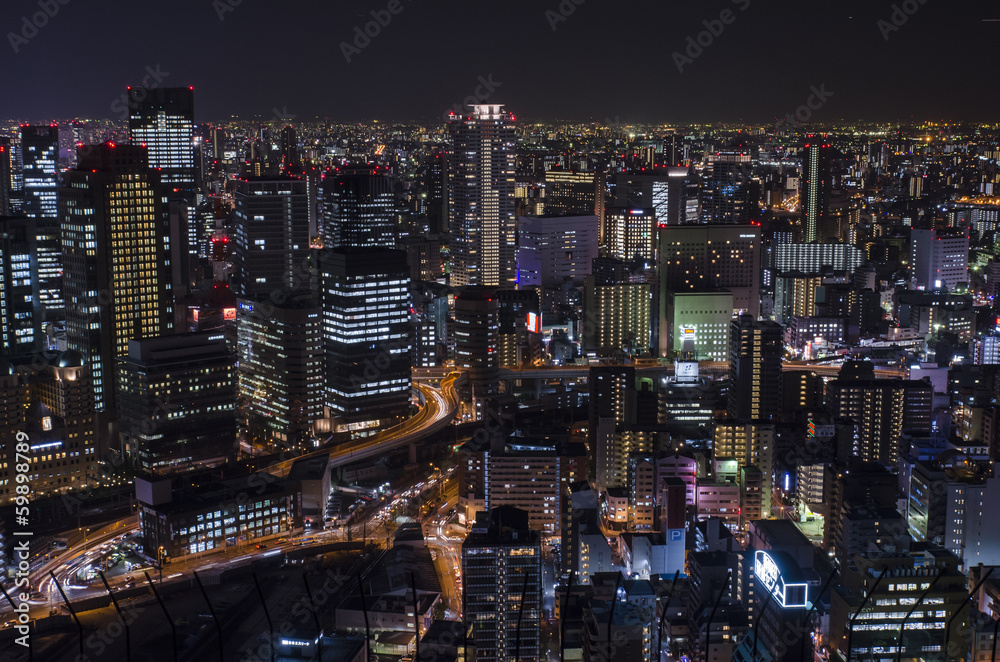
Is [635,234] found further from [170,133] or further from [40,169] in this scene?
[40,169]

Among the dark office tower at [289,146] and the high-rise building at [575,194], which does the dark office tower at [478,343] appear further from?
the dark office tower at [289,146]

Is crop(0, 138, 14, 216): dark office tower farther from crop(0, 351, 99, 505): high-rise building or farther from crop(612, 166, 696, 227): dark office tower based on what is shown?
crop(612, 166, 696, 227): dark office tower

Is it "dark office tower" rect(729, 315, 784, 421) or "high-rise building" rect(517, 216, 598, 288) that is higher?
"high-rise building" rect(517, 216, 598, 288)

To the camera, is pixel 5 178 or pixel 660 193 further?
pixel 660 193

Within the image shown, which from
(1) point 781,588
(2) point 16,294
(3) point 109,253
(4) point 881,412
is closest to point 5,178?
(2) point 16,294

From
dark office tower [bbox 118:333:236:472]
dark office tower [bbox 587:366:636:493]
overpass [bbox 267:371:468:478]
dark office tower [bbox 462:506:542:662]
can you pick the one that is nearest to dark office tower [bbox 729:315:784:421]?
dark office tower [bbox 587:366:636:493]

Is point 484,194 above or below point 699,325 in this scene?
above
